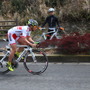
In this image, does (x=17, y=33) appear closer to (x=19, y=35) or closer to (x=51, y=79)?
(x=19, y=35)

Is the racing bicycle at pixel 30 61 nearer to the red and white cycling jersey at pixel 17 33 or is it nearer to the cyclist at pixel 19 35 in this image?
the cyclist at pixel 19 35

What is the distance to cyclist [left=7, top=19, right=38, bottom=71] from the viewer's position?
22.3 feet

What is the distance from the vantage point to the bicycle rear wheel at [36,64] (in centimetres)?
710

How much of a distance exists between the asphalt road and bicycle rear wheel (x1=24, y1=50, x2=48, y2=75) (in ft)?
0.51

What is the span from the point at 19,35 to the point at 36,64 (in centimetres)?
100

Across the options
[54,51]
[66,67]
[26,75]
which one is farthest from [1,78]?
[54,51]

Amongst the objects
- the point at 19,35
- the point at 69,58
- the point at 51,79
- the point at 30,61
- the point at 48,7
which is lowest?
the point at 69,58

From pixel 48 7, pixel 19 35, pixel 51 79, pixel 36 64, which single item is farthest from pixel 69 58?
pixel 48 7

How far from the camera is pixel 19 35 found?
6.98 m

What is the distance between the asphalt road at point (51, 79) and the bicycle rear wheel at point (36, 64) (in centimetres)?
16

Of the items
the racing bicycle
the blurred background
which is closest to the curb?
the racing bicycle

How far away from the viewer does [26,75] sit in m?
7.04

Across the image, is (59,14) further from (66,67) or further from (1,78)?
(1,78)

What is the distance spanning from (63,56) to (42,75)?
190cm
